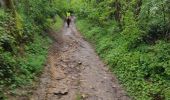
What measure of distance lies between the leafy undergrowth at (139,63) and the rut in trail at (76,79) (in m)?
0.60

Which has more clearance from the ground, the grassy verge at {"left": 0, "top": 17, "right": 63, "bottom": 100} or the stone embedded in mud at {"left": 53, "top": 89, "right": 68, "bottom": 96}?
the grassy verge at {"left": 0, "top": 17, "right": 63, "bottom": 100}

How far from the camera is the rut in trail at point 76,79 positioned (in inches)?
457

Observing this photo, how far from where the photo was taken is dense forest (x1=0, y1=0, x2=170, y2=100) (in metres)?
11.8

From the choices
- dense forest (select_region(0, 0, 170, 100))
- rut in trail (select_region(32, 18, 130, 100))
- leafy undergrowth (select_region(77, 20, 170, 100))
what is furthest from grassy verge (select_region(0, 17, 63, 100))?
leafy undergrowth (select_region(77, 20, 170, 100))

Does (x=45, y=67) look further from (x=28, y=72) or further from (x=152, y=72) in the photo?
(x=152, y=72)

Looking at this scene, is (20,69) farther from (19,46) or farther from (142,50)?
(142,50)

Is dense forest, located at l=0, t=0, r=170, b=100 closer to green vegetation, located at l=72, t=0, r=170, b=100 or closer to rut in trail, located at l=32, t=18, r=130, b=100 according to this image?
green vegetation, located at l=72, t=0, r=170, b=100

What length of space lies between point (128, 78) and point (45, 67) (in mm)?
4640

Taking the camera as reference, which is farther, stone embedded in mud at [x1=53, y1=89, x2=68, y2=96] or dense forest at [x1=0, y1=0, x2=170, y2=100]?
dense forest at [x1=0, y1=0, x2=170, y2=100]

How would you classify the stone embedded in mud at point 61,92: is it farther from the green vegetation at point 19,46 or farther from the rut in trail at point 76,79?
the green vegetation at point 19,46

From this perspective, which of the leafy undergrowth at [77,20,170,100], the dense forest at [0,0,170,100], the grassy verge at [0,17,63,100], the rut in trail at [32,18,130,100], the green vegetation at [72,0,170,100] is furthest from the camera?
the green vegetation at [72,0,170,100]

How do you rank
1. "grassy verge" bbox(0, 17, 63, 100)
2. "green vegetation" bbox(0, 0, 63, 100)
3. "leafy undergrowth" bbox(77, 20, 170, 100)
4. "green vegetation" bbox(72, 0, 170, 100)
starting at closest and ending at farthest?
"grassy verge" bbox(0, 17, 63, 100) → "green vegetation" bbox(0, 0, 63, 100) → "leafy undergrowth" bbox(77, 20, 170, 100) → "green vegetation" bbox(72, 0, 170, 100)

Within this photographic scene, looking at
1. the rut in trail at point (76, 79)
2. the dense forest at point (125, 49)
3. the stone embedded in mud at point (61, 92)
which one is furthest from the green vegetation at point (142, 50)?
the stone embedded in mud at point (61, 92)

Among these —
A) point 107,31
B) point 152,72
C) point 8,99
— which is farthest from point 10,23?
point 107,31
